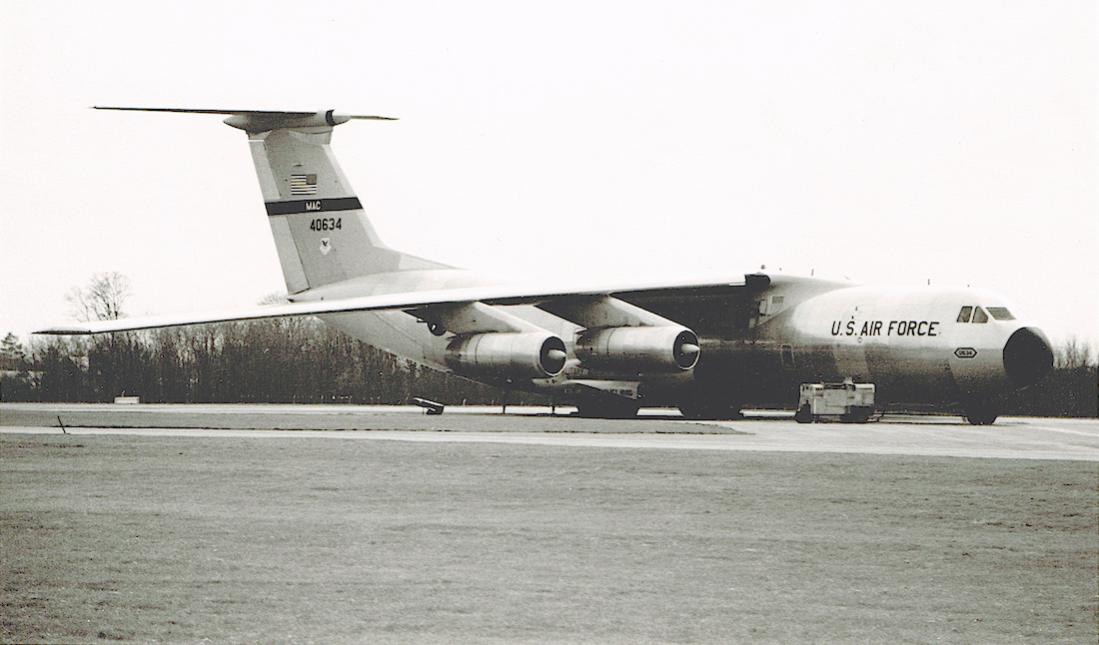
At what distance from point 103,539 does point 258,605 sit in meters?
2.85

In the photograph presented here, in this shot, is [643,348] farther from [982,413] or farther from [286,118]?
[286,118]

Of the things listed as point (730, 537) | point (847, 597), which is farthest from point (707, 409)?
point (847, 597)

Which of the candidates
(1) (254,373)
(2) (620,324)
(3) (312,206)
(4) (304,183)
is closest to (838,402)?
(2) (620,324)

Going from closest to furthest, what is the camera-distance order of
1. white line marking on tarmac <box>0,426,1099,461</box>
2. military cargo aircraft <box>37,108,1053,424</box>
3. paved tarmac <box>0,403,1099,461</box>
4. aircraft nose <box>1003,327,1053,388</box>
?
white line marking on tarmac <box>0,426,1099,461</box> → paved tarmac <box>0,403,1099,461</box> → aircraft nose <box>1003,327,1053,388</box> → military cargo aircraft <box>37,108,1053,424</box>

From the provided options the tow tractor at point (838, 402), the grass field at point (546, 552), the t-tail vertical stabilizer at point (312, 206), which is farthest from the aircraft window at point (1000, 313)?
the t-tail vertical stabilizer at point (312, 206)

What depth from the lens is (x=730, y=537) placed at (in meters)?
11.1

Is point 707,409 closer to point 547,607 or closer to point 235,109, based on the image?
point 235,109

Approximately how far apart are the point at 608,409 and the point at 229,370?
18.0 metres

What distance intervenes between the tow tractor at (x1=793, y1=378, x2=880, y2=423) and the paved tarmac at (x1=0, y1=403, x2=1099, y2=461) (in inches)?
20.4

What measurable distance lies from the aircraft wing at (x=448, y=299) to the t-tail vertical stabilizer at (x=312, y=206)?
3.72m

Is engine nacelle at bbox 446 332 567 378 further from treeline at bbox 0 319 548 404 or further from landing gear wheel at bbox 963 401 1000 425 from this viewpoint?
landing gear wheel at bbox 963 401 1000 425

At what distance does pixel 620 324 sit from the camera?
32.3 m

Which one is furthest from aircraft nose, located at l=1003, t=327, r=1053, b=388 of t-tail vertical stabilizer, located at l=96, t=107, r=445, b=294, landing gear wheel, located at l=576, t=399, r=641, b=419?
t-tail vertical stabilizer, located at l=96, t=107, r=445, b=294

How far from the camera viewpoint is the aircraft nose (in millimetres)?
27594
